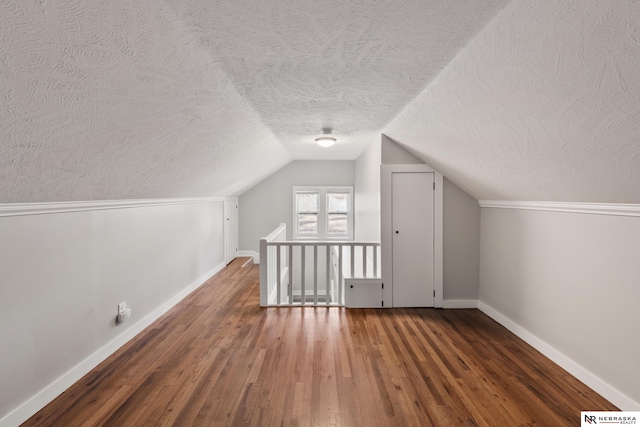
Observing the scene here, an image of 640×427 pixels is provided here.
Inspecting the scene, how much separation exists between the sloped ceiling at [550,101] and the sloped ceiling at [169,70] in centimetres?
16

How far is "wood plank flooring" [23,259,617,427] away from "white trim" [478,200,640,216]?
1240 mm

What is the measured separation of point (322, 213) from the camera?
6859 mm

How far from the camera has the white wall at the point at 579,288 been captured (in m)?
1.98

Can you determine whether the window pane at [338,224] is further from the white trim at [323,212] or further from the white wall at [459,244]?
the white wall at [459,244]

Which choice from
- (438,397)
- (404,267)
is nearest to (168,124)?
(438,397)

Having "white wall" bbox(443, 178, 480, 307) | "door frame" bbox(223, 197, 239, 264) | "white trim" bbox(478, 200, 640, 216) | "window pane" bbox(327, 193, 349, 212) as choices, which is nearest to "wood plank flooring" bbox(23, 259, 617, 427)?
"white wall" bbox(443, 178, 480, 307)

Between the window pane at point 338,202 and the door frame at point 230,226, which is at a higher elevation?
the window pane at point 338,202

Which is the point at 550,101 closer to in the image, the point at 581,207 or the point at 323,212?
the point at 581,207

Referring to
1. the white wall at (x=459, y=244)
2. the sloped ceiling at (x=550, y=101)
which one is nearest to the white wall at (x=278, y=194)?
the white wall at (x=459, y=244)

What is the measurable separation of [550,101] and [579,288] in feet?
5.32

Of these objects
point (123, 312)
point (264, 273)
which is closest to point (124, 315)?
point (123, 312)

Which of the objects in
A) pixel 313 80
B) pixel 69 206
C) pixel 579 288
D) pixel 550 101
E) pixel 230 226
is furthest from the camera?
pixel 230 226

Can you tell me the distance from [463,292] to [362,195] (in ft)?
7.65

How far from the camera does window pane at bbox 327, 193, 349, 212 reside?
22.5ft
